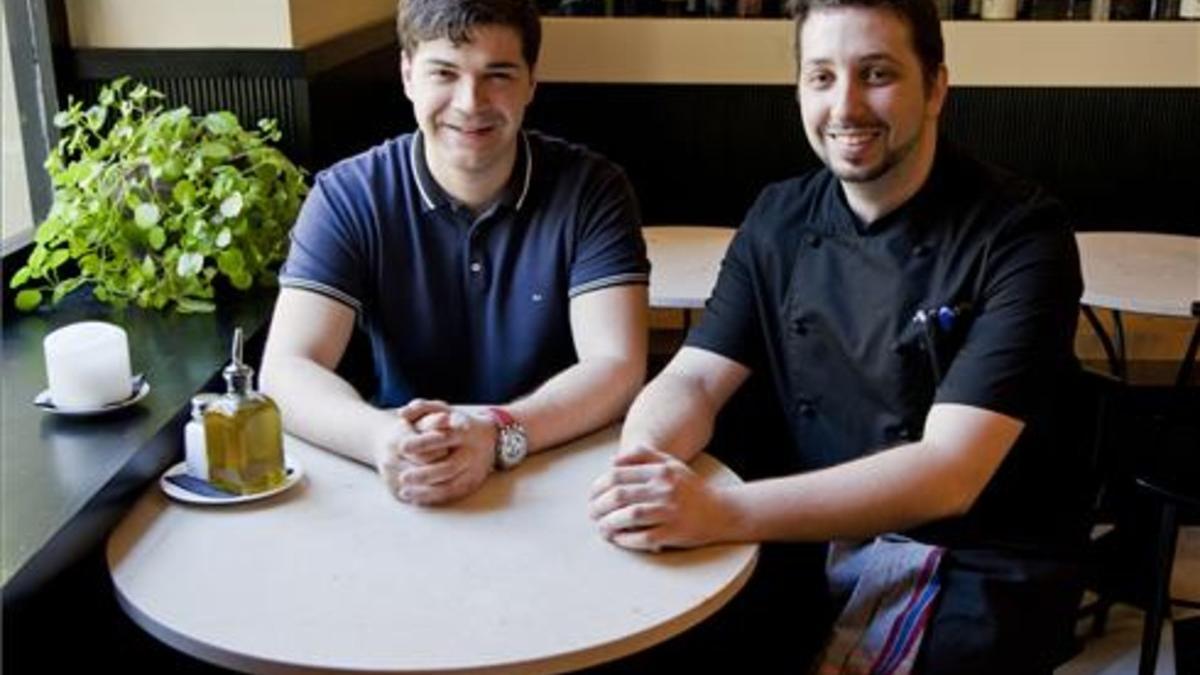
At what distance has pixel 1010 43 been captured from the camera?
4020 mm

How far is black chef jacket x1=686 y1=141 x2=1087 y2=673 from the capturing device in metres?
1.67

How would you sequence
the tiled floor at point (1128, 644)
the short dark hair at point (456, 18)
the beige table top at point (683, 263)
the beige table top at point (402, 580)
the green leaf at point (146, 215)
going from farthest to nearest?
1. the beige table top at point (683, 263)
2. the tiled floor at point (1128, 644)
3. the green leaf at point (146, 215)
4. the short dark hair at point (456, 18)
5. the beige table top at point (402, 580)

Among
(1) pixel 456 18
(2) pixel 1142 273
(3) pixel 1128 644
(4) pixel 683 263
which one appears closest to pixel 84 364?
(1) pixel 456 18

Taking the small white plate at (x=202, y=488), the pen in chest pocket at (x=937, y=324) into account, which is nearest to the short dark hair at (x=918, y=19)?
the pen in chest pocket at (x=937, y=324)

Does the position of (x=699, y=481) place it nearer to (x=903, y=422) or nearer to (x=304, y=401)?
(x=903, y=422)

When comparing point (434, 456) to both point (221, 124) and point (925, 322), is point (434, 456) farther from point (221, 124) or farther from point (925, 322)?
point (221, 124)

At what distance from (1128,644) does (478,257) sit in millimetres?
1788

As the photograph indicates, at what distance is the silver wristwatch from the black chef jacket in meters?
Answer: 0.35

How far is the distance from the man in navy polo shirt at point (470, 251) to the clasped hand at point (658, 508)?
33cm

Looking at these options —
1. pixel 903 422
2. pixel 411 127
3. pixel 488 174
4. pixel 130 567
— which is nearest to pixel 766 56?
pixel 411 127

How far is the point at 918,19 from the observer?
1.76m

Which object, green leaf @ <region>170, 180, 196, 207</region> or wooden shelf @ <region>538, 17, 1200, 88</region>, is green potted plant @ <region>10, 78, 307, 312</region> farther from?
wooden shelf @ <region>538, 17, 1200, 88</region>

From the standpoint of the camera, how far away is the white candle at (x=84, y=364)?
5.79 feet

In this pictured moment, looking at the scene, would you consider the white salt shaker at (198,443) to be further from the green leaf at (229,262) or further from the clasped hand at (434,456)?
the green leaf at (229,262)
